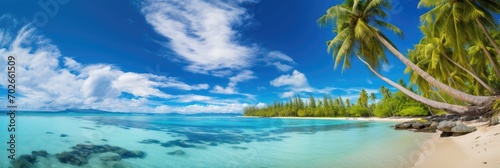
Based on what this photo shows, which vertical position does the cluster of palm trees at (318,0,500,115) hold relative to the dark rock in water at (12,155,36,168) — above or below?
above

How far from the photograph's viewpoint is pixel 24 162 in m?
8.23

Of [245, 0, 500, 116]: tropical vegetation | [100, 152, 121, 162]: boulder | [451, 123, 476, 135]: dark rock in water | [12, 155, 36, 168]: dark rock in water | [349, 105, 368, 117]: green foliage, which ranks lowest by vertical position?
[349, 105, 368, 117]: green foliage

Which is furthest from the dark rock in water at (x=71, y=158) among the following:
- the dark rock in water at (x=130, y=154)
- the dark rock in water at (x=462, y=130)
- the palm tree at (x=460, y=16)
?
the dark rock in water at (x=462, y=130)

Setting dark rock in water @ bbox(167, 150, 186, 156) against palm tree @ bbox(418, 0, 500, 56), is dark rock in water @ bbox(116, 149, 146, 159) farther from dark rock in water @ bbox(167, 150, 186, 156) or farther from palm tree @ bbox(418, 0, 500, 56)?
palm tree @ bbox(418, 0, 500, 56)

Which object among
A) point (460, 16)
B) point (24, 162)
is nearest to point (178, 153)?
point (24, 162)

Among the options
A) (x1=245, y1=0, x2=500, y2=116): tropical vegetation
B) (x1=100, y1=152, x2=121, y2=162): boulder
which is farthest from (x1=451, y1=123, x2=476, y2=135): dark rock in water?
(x1=100, y1=152, x2=121, y2=162): boulder

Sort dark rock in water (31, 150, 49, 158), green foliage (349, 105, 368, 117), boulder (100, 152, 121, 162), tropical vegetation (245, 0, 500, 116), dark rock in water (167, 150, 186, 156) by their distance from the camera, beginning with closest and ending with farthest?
tropical vegetation (245, 0, 500, 116)
boulder (100, 152, 121, 162)
dark rock in water (31, 150, 49, 158)
dark rock in water (167, 150, 186, 156)
green foliage (349, 105, 368, 117)

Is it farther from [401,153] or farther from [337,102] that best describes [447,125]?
[337,102]

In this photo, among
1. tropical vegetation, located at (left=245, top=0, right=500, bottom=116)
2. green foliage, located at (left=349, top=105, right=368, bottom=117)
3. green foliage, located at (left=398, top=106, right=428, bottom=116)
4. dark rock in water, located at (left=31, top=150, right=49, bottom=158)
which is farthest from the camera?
green foliage, located at (left=349, top=105, right=368, bottom=117)

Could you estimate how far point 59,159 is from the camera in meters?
8.46

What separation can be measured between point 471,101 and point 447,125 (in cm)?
978

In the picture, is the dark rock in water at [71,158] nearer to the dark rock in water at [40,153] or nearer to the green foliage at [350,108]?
the dark rock in water at [40,153]

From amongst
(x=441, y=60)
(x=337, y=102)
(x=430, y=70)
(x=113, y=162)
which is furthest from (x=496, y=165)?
(x=337, y=102)

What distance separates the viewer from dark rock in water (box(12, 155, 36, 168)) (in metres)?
7.91
